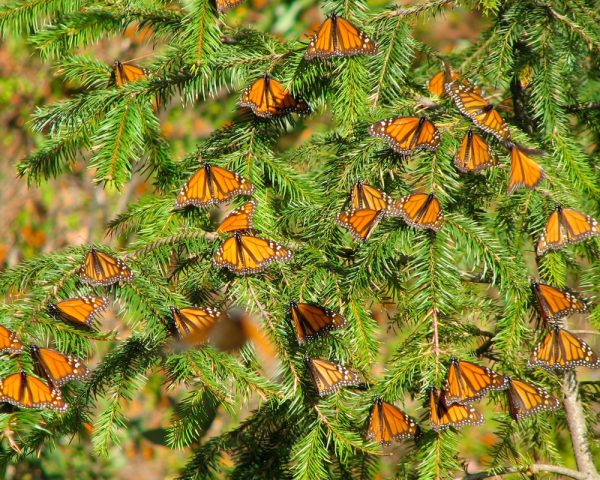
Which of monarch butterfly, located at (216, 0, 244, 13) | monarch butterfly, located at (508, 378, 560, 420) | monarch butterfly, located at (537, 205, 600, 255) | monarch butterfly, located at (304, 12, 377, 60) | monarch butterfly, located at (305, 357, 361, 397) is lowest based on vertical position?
monarch butterfly, located at (508, 378, 560, 420)

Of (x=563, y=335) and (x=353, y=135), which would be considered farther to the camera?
(x=353, y=135)

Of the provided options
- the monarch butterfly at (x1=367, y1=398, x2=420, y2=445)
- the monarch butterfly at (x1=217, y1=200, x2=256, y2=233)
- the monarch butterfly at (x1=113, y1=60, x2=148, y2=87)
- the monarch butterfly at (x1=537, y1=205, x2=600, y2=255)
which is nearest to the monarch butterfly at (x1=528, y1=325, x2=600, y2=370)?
the monarch butterfly at (x1=537, y1=205, x2=600, y2=255)

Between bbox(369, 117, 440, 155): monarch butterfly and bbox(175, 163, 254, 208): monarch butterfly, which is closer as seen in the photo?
bbox(369, 117, 440, 155): monarch butterfly

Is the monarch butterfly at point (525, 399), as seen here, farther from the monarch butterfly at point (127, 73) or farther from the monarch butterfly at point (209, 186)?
the monarch butterfly at point (127, 73)

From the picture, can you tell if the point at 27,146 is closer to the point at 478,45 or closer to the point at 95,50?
the point at 95,50

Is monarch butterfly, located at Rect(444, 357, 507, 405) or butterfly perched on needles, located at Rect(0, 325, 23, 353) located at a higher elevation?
butterfly perched on needles, located at Rect(0, 325, 23, 353)

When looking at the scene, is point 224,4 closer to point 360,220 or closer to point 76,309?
point 360,220

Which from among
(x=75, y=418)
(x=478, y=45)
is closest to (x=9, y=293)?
(x=75, y=418)

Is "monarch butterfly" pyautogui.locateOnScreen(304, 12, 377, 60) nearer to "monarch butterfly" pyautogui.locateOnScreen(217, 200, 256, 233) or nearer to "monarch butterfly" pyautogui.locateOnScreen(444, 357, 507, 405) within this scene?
"monarch butterfly" pyautogui.locateOnScreen(217, 200, 256, 233)
